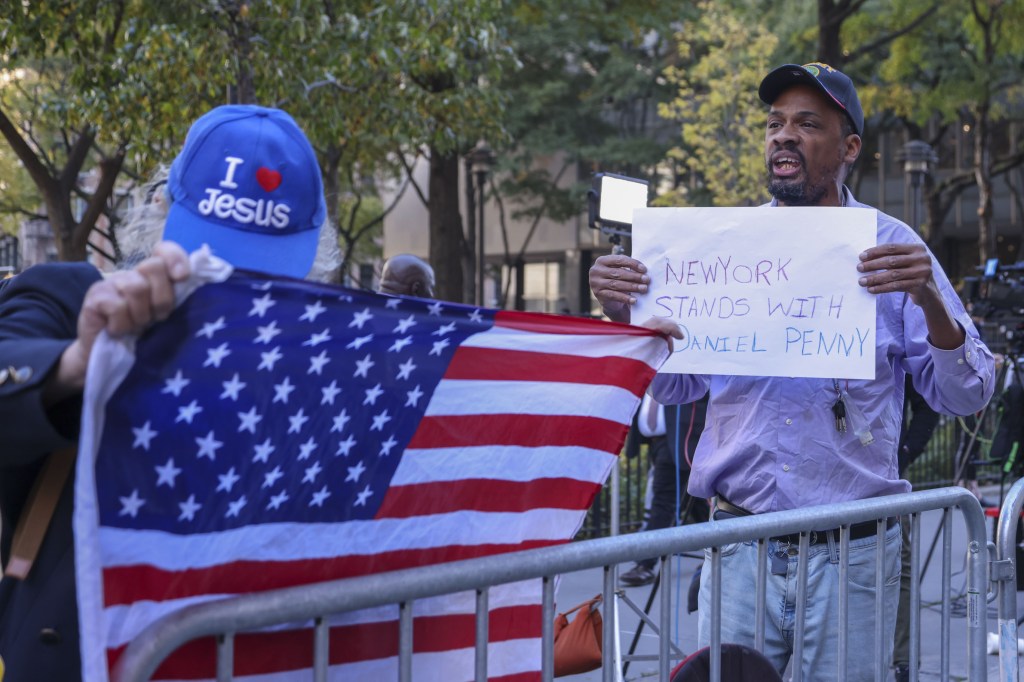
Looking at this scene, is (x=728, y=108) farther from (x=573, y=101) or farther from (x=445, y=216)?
(x=445, y=216)

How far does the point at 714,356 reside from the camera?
10.5 feet

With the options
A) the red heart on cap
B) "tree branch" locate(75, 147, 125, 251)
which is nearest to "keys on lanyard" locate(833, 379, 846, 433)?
the red heart on cap

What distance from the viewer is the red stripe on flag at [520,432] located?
223 cm

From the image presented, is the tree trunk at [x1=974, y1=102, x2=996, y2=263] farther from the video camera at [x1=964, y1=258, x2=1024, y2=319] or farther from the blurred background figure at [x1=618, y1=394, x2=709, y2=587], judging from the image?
the blurred background figure at [x1=618, y1=394, x2=709, y2=587]

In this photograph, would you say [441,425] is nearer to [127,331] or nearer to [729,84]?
[127,331]

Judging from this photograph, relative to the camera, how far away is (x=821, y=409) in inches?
128

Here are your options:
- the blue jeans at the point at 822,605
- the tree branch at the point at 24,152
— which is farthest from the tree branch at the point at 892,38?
the blue jeans at the point at 822,605

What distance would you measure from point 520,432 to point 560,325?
8.9 inches

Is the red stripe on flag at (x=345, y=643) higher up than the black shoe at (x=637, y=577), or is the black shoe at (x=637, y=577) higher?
the red stripe on flag at (x=345, y=643)

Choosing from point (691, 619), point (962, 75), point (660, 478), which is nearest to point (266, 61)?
point (660, 478)

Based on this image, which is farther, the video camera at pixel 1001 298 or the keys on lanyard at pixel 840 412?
the video camera at pixel 1001 298

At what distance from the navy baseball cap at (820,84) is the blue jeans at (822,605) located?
3.76 feet

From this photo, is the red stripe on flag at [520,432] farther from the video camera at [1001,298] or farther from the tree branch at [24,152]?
the tree branch at [24,152]

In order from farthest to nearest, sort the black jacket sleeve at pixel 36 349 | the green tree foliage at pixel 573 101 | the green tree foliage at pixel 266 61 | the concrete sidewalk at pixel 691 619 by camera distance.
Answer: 1. the green tree foliage at pixel 573 101
2. the green tree foliage at pixel 266 61
3. the concrete sidewalk at pixel 691 619
4. the black jacket sleeve at pixel 36 349
